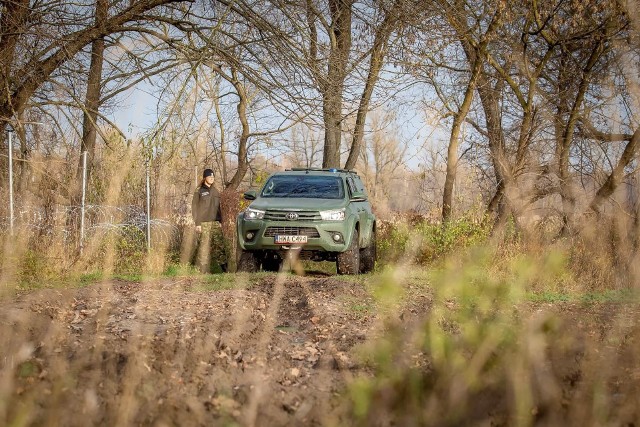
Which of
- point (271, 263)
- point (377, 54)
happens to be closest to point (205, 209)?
point (271, 263)

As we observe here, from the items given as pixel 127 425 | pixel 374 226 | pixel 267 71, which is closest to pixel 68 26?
pixel 267 71

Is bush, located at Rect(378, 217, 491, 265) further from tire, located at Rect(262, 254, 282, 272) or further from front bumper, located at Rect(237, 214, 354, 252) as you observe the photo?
tire, located at Rect(262, 254, 282, 272)

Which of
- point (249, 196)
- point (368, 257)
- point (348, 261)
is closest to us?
point (348, 261)

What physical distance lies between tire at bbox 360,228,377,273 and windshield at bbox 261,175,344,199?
4.93 feet

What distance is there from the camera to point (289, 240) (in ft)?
41.0

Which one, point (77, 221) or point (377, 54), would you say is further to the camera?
point (377, 54)

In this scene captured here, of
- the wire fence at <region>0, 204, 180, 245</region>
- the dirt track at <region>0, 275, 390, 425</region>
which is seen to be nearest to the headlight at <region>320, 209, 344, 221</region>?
the dirt track at <region>0, 275, 390, 425</region>

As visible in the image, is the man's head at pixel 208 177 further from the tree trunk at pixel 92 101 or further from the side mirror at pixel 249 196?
the tree trunk at pixel 92 101

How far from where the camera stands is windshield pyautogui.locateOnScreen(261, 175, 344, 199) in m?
13.5

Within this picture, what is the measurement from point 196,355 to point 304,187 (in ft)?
26.1

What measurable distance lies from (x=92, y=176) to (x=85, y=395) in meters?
10.4

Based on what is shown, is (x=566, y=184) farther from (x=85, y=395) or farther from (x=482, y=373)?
(x=85, y=395)

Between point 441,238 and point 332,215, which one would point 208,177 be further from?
point 441,238

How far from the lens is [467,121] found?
1786 cm
